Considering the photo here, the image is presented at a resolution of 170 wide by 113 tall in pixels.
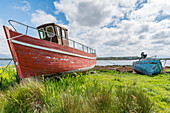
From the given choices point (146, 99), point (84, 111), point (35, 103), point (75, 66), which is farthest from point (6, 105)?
point (75, 66)

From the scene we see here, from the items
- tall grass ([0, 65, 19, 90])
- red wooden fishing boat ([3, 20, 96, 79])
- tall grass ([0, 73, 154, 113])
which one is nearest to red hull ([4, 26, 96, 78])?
red wooden fishing boat ([3, 20, 96, 79])

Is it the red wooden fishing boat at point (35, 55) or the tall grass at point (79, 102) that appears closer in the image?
the tall grass at point (79, 102)

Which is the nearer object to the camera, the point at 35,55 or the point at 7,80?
the point at 35,55

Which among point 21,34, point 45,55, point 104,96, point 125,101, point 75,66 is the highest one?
point 21,34

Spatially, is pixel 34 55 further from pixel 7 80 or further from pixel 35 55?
pixel 7 80

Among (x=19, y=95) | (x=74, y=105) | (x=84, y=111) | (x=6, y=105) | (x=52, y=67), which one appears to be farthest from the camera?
(x=52, y=67)

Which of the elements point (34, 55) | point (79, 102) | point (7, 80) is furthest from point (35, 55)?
point (79, 102)

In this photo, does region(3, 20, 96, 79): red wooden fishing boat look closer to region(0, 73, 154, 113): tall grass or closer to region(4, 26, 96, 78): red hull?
region(4, 26, 96, 78): red hull

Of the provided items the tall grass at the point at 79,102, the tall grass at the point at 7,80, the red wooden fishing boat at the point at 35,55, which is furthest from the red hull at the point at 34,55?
the tall grass at the point at 79,102

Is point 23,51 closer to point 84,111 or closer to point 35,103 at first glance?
point 35,103

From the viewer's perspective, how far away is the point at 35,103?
2.81 meters

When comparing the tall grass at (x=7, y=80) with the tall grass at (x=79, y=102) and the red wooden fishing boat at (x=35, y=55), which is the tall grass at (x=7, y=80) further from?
the tall grass at (x=79, y=102)

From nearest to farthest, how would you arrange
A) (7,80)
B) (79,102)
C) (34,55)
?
(79,102) → (34,55) → (7,80)

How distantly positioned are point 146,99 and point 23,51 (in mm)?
5670
